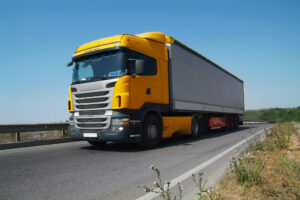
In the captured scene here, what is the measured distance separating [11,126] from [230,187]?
9107mm

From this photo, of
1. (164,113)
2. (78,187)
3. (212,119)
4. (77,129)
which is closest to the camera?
(78,187)

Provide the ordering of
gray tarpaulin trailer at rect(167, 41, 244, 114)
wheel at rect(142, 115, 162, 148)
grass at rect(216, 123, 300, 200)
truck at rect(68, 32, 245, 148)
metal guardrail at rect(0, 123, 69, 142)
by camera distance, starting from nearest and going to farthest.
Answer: grass at rect(216, 123, 300, 200)
truck at rect(68, 32, 245, 148)
wheel at rect(142, 115, 162, 148)
metal guardrail at rect(0, 123, 69, 142)
gray tarpaulin trailer at rect(167, 41, 244, 114)

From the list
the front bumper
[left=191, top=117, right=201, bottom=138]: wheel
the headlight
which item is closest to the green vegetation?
[left=191, top=117, right=201, bottom=138]: wheel

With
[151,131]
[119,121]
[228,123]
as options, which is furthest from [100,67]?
[228,123]

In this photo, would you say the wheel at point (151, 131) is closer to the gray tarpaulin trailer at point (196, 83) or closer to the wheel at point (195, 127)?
the gray tarpaulin trailer at point (196, 83)

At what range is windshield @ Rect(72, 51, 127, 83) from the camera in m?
7.20

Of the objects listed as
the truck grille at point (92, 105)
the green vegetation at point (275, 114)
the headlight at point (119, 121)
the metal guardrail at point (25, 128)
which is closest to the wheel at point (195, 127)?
the headlight at point (119, 121)

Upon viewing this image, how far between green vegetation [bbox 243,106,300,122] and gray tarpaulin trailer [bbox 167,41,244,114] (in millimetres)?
25967

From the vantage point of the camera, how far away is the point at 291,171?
3.69m

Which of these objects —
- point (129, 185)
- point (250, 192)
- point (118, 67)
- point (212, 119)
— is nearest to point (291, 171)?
point (250, 192)

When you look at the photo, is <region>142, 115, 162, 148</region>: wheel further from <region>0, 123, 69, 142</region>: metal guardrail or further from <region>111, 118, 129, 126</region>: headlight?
<region>0, 123, 69, 142</region>: metal guardrail

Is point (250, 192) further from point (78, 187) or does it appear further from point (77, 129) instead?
point (77, 129)

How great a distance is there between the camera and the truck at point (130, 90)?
7020mm

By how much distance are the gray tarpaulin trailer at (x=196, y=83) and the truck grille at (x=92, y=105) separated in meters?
2.90
